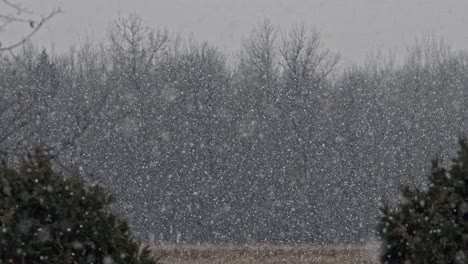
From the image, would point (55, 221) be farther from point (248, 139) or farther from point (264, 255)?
point (248, 139)

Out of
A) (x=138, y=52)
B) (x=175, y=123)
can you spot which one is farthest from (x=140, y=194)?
(x=138, y=52)

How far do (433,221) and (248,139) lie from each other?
128 feet

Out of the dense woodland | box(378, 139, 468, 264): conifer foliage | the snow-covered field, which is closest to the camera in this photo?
box(378, 139, 468, 264): conifer foliage

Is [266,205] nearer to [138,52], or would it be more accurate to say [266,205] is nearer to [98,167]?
[98,167]

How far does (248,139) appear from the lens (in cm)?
4603

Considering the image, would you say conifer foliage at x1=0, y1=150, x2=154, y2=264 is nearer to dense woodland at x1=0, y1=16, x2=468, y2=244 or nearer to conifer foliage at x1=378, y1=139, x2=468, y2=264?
conifer foliage at x1=378, y1=139, x2=468, y2=264

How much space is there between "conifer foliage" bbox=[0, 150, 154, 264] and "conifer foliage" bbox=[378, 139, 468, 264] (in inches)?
95.5

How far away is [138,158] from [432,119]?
741 inches

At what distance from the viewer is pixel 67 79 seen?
163 ft

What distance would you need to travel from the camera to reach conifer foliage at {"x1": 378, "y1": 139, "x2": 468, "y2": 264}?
703 cm

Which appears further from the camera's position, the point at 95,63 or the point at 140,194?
the point at 95,63

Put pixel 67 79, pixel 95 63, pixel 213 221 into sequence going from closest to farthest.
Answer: pixel 213 221 < pixel 67 79 < pixel 95 63

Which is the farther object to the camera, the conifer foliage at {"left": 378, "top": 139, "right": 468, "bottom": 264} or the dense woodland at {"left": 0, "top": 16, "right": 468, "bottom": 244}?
the dense woodland at {"left": 0, "top": 16, "right": 468, "bottom": 244}

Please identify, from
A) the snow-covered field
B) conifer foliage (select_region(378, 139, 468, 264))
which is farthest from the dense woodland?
conifer foliage (select_region(378, 139, 468, 264))
